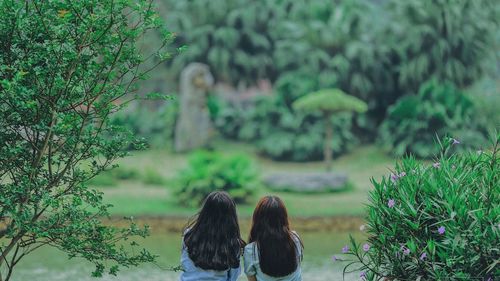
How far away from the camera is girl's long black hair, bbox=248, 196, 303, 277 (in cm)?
432

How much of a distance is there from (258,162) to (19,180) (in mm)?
13820

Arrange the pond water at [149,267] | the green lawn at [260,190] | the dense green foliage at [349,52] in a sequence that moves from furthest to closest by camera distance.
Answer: the dense green foliage at [349,52] → the green lawn at [260,190] → the pond water at [149,267]

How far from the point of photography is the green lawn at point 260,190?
43.7 ft

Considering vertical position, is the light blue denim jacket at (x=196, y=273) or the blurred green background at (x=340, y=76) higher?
the blurred green background at (x=340, y=76)

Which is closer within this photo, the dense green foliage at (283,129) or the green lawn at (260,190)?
the green lawn at (260,190)

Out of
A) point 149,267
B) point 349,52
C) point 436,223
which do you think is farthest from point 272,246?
point 349,52

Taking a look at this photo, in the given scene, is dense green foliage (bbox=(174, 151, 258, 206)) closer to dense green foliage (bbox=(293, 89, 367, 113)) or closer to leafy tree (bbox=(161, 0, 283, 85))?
dense green foliage (bbox=(293, 89, 367, 113))

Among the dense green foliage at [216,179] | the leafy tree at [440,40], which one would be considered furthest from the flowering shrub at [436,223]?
the leafy tree at [440,40]

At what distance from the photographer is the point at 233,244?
172 inches

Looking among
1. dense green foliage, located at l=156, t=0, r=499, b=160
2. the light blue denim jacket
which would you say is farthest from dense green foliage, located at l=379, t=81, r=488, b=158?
the light blue denim jacket

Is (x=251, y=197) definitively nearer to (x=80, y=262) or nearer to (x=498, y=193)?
(x=80, y=262)

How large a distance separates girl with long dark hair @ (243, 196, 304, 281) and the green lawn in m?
7.71

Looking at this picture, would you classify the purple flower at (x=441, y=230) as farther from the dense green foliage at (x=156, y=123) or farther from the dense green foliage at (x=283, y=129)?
the dense green foliage at (x=156, y=123)

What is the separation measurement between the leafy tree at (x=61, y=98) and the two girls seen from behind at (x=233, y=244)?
0.38 meters
